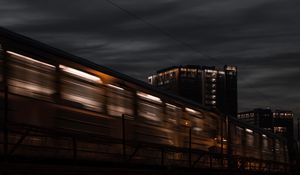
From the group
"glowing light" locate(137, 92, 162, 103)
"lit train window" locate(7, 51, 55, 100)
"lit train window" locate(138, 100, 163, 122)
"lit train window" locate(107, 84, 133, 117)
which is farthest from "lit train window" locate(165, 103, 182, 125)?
"lit train window" locate(7, 51, 55, 100)

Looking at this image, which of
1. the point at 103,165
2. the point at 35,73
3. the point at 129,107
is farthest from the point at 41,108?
→ the point at 129,107

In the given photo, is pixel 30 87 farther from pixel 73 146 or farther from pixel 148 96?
pixel 148 96

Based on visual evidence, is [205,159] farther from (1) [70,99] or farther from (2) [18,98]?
(2) [18,98]

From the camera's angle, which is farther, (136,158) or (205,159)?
(205,159)

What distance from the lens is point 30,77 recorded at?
1402 cm

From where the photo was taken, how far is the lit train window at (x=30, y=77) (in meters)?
13.4

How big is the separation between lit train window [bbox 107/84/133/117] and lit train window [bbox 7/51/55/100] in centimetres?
288

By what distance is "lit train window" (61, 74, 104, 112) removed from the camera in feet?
50.4

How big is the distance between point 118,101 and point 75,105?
2.40 metres

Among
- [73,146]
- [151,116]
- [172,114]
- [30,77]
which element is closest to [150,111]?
[151,116]

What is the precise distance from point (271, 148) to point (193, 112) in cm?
1440

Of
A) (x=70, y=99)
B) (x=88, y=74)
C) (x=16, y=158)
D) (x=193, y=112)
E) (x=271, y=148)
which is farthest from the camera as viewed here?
(x=271, y=148)

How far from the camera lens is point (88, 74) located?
16719 millimetres

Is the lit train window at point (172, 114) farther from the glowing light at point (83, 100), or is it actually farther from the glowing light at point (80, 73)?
the glowing light at point (83, 100)
